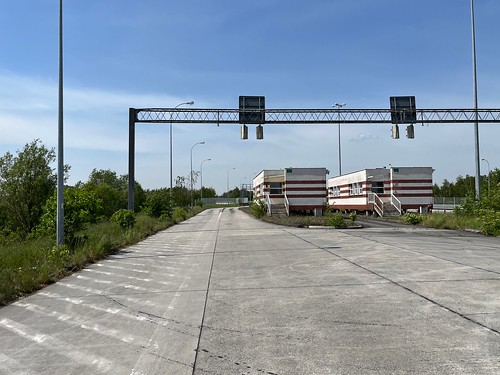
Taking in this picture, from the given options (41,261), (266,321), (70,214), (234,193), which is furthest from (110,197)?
(234,193)

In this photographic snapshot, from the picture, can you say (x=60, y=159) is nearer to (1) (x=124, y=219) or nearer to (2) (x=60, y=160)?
(2) (x=60, y=160)

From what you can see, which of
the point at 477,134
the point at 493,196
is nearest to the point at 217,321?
the point at 493,196

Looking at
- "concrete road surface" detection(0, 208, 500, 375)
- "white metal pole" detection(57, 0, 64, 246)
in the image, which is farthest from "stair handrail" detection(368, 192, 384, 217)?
"white metal pole" detection(57, 0, 64, 246)

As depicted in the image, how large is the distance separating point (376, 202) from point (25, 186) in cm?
2835

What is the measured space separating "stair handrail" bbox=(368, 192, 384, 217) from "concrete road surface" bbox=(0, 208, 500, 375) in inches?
1098

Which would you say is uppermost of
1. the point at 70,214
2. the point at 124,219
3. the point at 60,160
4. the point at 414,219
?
the point at 60,160

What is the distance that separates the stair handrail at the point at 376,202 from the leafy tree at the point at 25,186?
2676 centimetres

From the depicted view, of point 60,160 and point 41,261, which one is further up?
point 60,160

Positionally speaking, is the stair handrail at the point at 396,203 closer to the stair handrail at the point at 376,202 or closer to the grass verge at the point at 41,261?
the stair handrail at the point at 376,202

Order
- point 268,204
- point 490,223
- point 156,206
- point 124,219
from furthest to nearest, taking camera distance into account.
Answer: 1. point 268,204
2. point 156,206
3. point 124,219
4. point 490,223

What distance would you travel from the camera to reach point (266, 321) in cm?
695

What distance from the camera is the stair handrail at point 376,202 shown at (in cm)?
4056

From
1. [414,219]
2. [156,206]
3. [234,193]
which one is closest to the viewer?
[414,219]

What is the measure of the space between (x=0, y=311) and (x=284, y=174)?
33.6 metres
